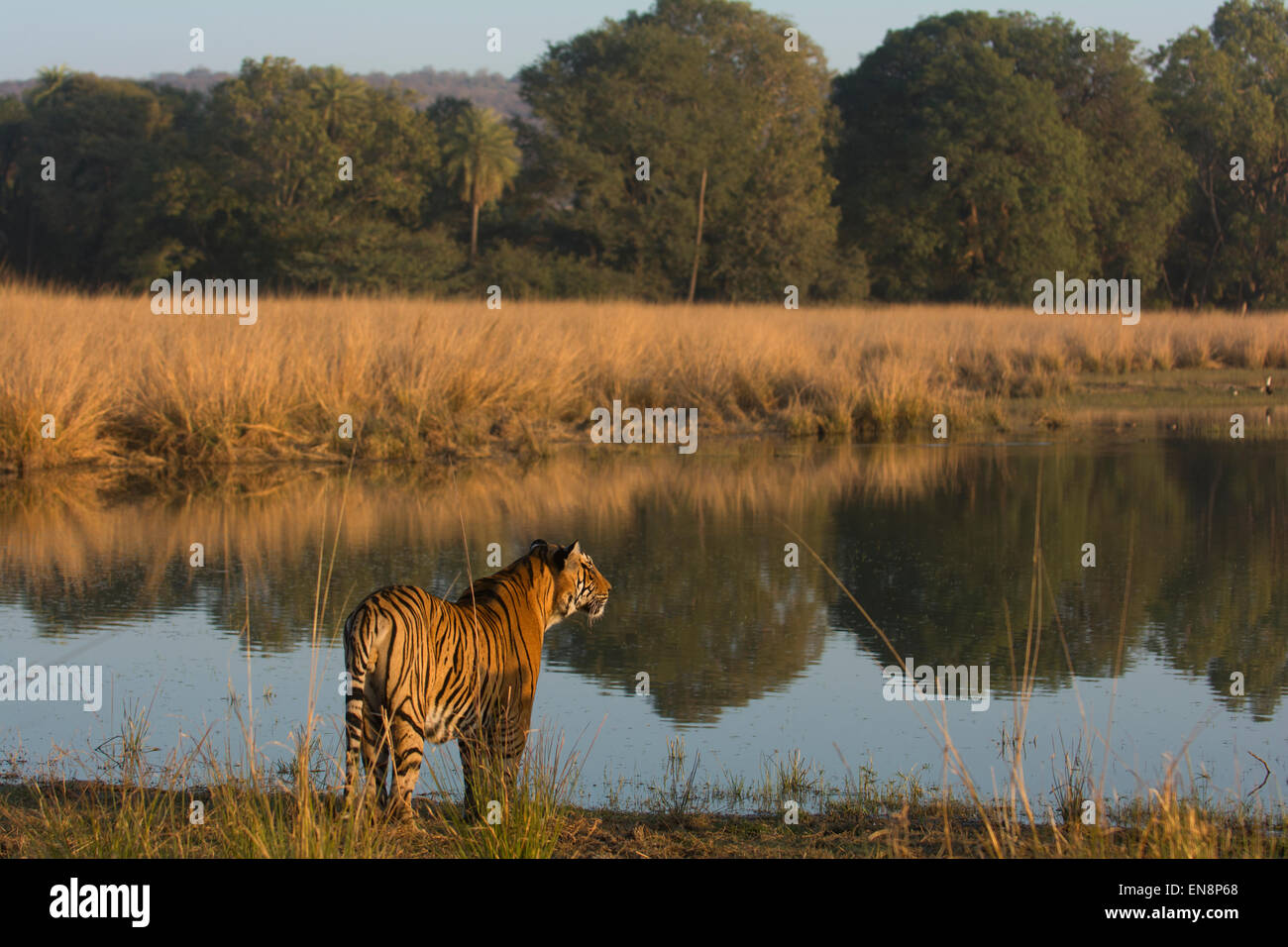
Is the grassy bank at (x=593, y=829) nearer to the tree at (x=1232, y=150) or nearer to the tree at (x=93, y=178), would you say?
the tree at (x=93, y=178)

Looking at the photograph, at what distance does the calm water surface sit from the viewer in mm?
5602

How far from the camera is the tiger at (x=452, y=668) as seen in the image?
13.0ft

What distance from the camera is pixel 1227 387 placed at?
22188mm

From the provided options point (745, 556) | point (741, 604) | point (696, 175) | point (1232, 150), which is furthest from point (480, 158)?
point (741, 604)

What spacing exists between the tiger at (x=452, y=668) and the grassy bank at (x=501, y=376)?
607 cm

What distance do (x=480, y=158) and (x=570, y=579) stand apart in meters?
46.0

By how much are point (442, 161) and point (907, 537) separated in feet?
142

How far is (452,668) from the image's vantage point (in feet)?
14.0

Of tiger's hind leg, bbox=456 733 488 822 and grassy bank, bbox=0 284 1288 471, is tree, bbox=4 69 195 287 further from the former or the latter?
tiger's hind leg, bbox=456 733 488 822

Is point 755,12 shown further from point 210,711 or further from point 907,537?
point 210,711

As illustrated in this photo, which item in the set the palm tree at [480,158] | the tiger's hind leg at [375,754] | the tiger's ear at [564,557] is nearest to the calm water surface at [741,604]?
the tiger's hind leg at [375,754]

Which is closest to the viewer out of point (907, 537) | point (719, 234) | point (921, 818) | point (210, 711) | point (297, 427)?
point (921, 818)

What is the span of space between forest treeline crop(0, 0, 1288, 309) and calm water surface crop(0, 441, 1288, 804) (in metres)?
28.2
